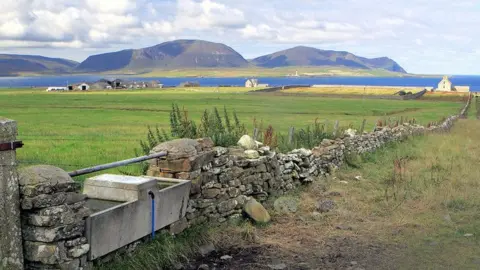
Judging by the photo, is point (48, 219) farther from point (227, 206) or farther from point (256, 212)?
point (256, 212)

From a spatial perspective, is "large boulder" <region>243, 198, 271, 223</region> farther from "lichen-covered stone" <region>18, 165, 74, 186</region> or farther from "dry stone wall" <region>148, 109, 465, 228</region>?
"lichen-covered stone" <region>18, 165, 74, 186</region>

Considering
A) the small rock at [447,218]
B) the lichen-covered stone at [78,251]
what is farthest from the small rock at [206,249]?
the small rock at [447,218]

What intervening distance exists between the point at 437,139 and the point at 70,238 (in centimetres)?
2221

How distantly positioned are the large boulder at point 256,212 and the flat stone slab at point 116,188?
297cm

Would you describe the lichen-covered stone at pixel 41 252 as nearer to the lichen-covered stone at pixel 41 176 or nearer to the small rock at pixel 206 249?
the lichen-covered stone at pixel 41 176

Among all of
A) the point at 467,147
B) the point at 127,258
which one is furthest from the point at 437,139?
the point at 127,258

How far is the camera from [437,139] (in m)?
25.2

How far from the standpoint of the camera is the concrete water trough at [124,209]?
21.9 feet

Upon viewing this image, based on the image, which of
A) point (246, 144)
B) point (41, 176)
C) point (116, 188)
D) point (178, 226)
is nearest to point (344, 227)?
point (246, 144)

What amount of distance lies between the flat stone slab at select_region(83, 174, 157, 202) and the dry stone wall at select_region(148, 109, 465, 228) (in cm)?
144

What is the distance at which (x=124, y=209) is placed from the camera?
23.2 feet

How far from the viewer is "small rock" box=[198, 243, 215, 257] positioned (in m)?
8.47

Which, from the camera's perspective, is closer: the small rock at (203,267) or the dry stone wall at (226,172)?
the small rock at (203,267)

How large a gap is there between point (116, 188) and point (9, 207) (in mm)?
1891
